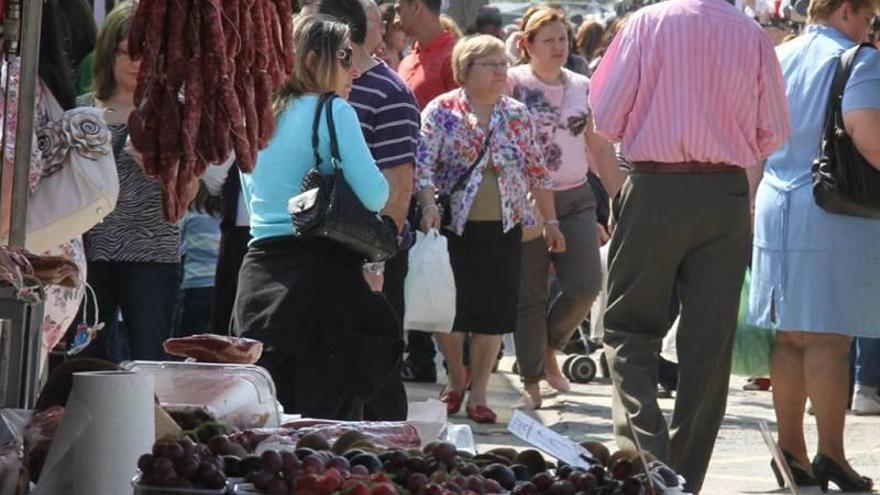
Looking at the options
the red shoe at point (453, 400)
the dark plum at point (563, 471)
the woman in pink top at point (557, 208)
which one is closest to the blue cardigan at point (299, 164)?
the dark plum at point (563, 471)

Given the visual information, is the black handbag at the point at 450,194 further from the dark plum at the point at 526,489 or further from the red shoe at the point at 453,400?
the dark plum at the point at 526,489

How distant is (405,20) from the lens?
1031 centimetres

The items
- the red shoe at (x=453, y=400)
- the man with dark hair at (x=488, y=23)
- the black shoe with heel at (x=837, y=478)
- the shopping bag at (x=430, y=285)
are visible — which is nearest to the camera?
the black shoe with heel at (x=837, y=478)

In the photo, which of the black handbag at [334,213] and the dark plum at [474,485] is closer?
the dark plum at [474,485]

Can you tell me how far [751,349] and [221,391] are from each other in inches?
174

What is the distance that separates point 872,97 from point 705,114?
3.00ft

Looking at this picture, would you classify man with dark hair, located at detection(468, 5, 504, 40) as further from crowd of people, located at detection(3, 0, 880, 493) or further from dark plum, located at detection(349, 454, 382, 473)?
dark plum, located at detection(349, 454, 382, 473)

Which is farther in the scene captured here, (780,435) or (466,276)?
(466,276)

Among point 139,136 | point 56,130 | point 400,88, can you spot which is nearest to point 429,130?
point 400,88

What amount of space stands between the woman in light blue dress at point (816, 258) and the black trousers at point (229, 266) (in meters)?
2.20

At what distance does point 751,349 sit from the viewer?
317 inches

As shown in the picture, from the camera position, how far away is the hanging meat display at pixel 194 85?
3488mm

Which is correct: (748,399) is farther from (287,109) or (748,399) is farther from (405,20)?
(287,109)

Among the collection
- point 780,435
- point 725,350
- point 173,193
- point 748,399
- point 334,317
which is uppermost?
point 173,193
